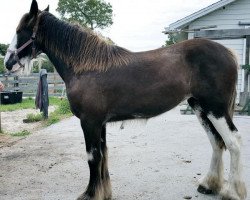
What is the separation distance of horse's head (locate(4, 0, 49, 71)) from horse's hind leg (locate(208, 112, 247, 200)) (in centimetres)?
213

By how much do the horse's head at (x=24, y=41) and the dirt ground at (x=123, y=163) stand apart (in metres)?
1.28

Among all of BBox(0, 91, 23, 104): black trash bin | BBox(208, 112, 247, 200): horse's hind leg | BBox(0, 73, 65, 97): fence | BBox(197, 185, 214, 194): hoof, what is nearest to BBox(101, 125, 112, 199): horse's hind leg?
BBox(197, 185, 214, 194): hoof

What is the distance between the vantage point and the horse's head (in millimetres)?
3857

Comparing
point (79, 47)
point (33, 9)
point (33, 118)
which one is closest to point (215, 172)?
point (79, 47)

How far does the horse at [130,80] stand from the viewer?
11.9ft

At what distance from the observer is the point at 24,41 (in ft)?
12.8

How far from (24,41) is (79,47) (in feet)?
2.07

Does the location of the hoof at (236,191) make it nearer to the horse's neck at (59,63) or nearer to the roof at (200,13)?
the horse's neck at (59,63)

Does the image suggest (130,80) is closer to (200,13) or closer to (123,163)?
(123,163)

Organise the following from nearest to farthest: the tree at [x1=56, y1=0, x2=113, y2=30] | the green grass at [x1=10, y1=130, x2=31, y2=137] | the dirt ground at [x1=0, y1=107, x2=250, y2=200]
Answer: the dirt ground at [x1=0, y1=107, x2=250, y2=200], the green grass at [x1=10, y1=130, x2=31, y2=137], the tree at [x1=56, y1=0, x2=113, y2=30]

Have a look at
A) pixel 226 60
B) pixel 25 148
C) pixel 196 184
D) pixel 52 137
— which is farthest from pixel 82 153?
pixel 226 60

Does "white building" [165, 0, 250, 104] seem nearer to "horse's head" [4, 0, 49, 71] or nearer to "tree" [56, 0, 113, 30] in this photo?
"horse's head" [4, 0, 49, 71]

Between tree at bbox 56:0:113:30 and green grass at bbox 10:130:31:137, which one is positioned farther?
tree at bbox 56:0:113:30

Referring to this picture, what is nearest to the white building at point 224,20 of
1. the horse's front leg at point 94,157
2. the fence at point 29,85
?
the fence at point 29,85
